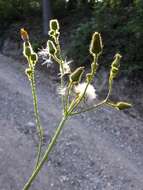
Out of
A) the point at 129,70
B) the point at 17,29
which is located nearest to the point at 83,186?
the point at 129,70

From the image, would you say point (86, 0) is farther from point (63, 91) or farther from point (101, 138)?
point (63, 91)

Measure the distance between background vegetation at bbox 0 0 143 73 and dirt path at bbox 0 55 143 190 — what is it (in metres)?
1.31

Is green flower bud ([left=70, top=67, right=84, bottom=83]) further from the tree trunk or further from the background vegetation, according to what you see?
the tree trunk

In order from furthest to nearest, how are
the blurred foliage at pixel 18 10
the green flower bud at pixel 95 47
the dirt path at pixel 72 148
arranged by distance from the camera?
1. the blurred foliage at pixel 18 10
2. the dirt path at pixel 72 148
3. the green flower bud at pixel 95 47

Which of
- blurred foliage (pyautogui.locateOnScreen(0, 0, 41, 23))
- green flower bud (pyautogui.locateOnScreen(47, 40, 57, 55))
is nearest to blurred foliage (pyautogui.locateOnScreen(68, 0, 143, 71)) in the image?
blurred foliage (pyautogui.locateOnScreen(0, 0, 41, 23))

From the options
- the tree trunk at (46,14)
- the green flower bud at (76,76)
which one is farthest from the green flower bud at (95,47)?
the tree trunk at (46,14)

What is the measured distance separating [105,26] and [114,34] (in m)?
0.29

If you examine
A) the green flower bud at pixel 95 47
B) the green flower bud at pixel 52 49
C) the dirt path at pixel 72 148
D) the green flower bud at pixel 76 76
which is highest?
the green flower bud at pixel 95 47

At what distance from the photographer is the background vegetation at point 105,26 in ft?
30.2

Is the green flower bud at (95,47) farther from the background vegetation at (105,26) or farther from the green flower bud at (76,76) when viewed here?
the background vegetation at (105,26)

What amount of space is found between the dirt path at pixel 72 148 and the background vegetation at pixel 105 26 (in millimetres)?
1308

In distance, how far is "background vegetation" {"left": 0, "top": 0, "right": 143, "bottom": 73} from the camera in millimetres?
9211

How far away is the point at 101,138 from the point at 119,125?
58 cm

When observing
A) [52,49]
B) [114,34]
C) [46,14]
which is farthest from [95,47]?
[46,14]
